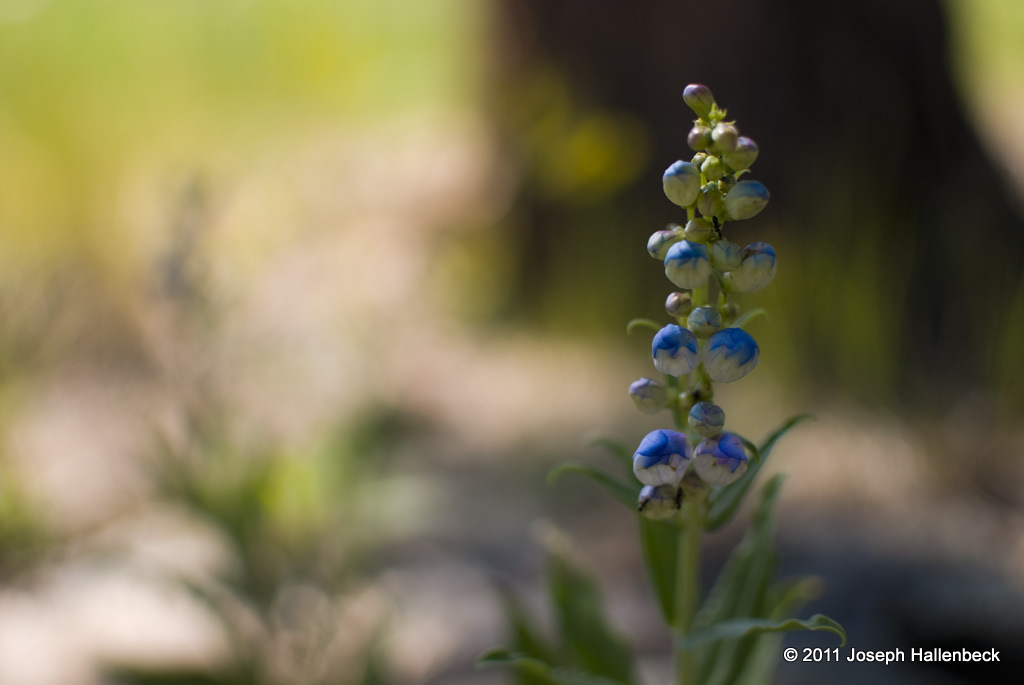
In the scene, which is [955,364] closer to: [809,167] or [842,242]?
[842,242]

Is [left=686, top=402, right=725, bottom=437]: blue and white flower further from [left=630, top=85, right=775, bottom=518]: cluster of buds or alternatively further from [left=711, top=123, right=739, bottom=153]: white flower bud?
[left=711, top=123, right=739, bottom=153]: white flower bud

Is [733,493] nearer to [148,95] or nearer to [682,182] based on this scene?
[682,182]

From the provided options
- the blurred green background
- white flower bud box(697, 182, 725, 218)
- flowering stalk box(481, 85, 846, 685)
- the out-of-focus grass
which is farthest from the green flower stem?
the out-of-focus grass

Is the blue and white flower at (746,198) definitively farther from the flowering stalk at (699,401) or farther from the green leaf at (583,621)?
the green leaf at (583,621)

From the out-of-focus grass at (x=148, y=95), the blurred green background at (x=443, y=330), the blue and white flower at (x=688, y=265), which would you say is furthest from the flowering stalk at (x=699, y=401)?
the out-of-focus grass at (x=148, y=95)

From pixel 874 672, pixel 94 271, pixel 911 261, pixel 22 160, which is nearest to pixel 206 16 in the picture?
pixel 22 160

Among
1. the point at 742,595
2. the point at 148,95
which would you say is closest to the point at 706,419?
the point at 742,595
